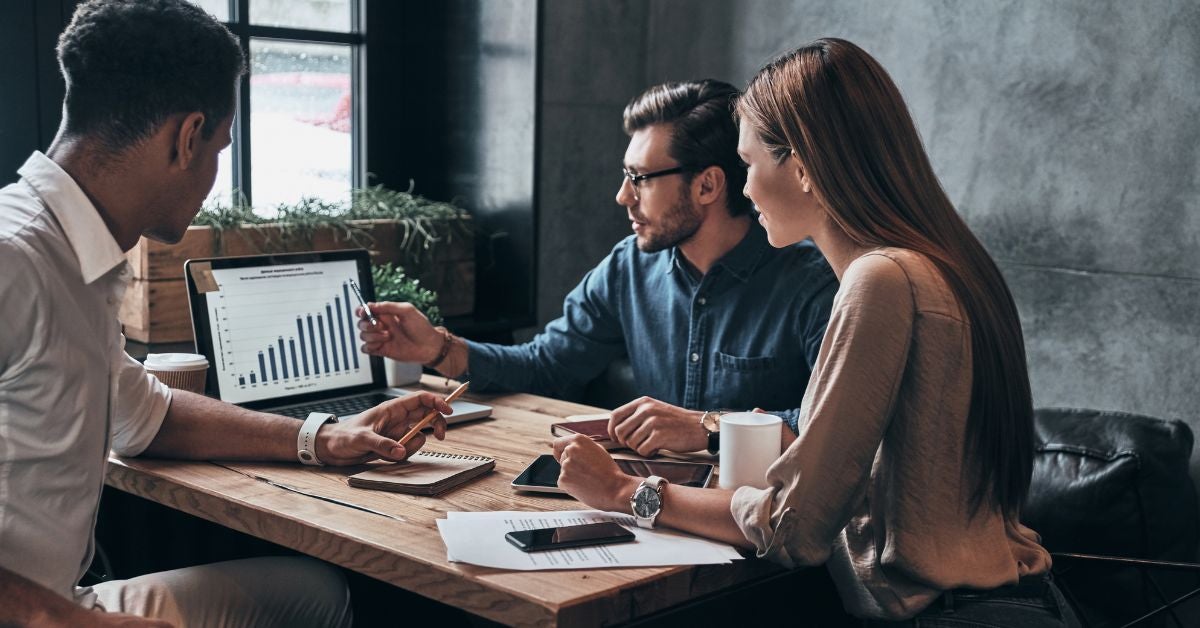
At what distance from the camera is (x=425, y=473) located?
6.29 ft

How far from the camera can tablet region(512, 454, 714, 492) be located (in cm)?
188

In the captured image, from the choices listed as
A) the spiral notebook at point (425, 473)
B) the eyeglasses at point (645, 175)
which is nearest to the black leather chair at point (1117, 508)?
the eyeglasses at point (645, 175)

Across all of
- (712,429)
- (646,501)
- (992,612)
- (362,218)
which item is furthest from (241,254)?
(992,612)

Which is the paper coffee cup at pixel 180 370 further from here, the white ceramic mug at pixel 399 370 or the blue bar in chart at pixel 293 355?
the white ceramic mug at pixel 399 370

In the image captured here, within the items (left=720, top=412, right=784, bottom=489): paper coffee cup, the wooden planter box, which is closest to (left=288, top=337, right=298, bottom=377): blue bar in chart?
the wooden planter box

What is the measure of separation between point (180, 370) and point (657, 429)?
2.94 ft

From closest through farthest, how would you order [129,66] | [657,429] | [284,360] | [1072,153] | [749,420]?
1. [129,66]
2. [749,420]
3. [657,429]
4. [284,360]
5. [1072,153]

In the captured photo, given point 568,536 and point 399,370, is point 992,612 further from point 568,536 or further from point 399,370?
point 399,370

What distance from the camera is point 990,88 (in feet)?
10.1

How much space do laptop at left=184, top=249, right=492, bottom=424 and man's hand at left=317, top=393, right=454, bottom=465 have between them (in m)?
0.23

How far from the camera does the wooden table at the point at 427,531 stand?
1.44 meters

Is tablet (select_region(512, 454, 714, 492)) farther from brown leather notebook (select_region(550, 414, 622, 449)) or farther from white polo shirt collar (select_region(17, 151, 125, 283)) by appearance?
white polo shirt collar (select_region(17, 151, 125, 283))

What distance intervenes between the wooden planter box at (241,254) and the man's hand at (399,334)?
20.1 inches

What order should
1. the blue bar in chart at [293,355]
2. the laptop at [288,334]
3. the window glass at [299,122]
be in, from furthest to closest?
the window glass at [299,122] → the blue bar in chart at [293,355] → the laptop at [288,334]
